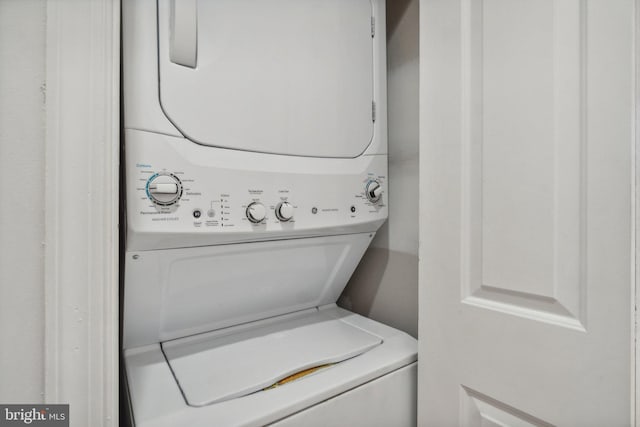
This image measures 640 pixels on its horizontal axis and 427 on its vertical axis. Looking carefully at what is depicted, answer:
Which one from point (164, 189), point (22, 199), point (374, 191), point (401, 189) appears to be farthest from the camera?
point (401, 189)

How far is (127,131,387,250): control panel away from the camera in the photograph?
2.76 ft

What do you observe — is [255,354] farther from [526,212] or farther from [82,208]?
[526,212]

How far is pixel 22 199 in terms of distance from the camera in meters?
0.50

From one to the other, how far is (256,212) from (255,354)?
0.50 m

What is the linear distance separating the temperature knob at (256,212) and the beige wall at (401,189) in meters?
0.69

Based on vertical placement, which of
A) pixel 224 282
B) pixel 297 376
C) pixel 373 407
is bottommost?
pixel 373 407

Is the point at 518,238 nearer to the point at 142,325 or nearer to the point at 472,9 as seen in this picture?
the point at 472,9

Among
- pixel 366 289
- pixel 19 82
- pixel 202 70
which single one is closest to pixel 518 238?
pixel 366 289

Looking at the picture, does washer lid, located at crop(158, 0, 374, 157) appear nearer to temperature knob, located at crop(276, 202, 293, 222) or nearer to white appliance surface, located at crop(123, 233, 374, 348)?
temperature knob, located at crop(276, 202, 293, 222)

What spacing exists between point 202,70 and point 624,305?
1.19 meters

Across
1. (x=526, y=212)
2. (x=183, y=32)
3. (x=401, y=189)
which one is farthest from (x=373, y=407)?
(x=183, y=32)

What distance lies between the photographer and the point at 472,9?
989 mm

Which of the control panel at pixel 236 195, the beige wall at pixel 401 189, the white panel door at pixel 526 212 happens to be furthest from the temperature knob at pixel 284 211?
the beige wall at pixel 401 189

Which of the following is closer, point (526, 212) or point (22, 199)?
point (22, 199)
